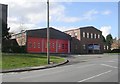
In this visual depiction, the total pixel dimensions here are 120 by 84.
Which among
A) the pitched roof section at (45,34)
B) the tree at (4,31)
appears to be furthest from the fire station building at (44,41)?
the tree at (4,31)

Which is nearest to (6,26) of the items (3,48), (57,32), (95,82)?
(3,48)

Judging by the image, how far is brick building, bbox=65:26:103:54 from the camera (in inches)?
2997

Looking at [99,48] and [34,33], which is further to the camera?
[99,48]

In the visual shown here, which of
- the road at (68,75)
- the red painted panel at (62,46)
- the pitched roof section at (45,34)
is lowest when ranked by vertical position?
the road at (68,75)

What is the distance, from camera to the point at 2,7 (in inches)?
2689

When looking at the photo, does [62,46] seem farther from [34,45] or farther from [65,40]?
[34,45]

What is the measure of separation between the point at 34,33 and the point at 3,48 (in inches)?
387

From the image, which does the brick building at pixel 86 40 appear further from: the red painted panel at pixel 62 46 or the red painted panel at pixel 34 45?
the red painted panel at pixel 34 45

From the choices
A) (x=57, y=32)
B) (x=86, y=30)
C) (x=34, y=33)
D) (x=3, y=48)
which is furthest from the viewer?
(x=86, y=30)

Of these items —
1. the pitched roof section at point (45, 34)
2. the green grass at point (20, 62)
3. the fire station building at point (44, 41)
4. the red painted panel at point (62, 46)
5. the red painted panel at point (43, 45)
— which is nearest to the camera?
the green grass at point (20, 62)

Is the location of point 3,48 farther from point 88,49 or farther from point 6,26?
point 88,49

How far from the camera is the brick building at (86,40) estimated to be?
76.1 meters

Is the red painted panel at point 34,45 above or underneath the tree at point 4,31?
underneath

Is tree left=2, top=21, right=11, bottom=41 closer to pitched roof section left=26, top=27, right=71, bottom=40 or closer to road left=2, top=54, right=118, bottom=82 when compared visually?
pitched roof section left=26, top=27, right=71, bottom=40
